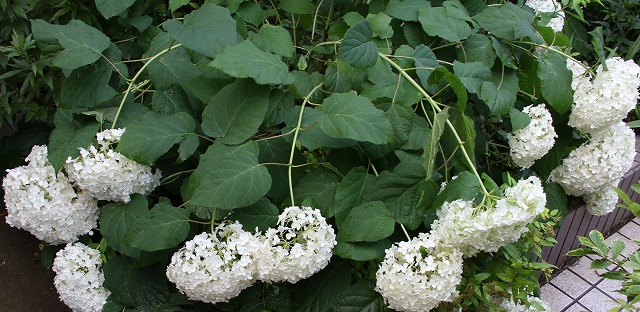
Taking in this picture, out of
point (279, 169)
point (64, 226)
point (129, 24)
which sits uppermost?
point (129, 24)

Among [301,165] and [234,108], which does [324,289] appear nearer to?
[301,165]

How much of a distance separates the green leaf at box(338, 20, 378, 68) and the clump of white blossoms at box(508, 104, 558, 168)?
562mm

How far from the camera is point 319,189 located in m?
1.48

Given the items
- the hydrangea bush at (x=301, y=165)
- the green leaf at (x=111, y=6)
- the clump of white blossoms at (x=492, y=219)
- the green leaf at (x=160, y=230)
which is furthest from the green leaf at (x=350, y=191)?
the green leaf at (x=111, y=6)

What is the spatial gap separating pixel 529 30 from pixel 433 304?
1.00 meters

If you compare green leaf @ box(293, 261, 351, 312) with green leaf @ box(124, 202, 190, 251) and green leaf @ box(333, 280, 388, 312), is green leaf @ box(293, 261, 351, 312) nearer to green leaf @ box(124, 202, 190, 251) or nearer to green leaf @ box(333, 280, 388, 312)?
green leaf @ box(333, 280, 388, 312)

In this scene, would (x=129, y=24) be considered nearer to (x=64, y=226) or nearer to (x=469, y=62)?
(x=64, y=226)

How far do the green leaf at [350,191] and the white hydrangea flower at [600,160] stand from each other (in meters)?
0.87

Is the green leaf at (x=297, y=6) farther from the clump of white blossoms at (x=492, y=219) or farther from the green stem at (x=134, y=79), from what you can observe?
the clump of white blossoms at (x=492, y=219)

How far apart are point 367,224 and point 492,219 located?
0.31 metres

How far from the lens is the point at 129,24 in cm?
190

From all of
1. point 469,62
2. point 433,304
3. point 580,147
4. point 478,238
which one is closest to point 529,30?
point 469,62

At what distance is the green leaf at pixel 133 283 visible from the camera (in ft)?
→ 5.12

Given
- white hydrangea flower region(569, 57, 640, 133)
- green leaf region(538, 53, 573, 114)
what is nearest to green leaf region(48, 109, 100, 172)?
green leaf region(538, 53, 573, 114)
